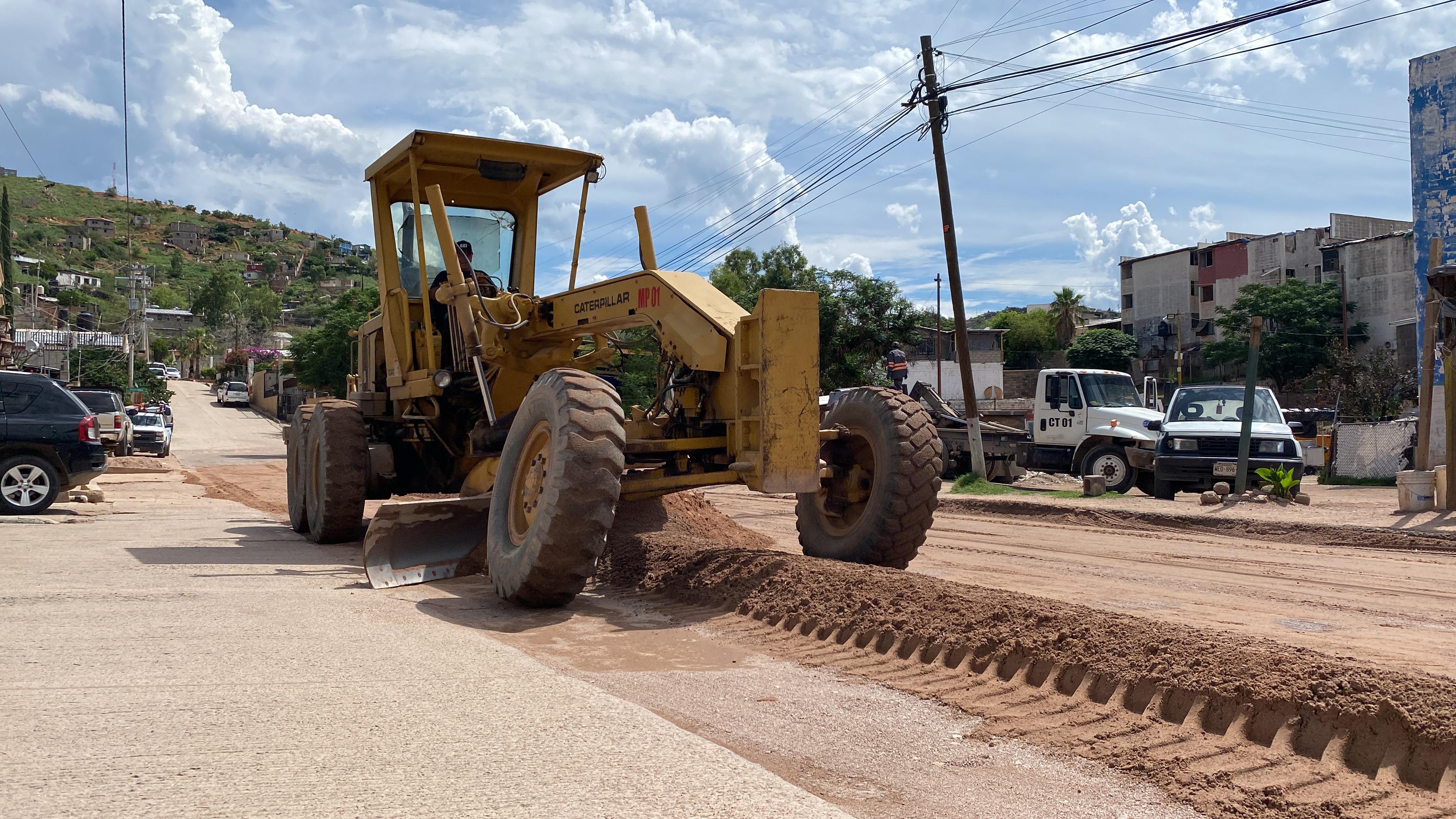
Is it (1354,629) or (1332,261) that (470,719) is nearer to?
(1354,629)

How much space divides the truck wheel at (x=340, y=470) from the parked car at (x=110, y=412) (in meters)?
12.7

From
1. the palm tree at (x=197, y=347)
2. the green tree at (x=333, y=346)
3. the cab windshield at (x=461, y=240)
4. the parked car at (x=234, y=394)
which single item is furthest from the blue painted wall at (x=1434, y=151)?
the palm tree at (x=197, y=347)

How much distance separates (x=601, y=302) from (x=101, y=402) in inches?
810

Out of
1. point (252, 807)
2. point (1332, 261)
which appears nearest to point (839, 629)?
point (252, 807)

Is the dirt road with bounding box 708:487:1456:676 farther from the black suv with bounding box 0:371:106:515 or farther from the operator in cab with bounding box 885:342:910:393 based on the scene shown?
the black suv with bounding box 0:371:106:515

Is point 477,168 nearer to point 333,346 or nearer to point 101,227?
point 333,346

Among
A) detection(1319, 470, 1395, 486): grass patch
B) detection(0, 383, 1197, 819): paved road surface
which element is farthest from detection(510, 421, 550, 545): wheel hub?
detection(1319, 470, 1395, 486): grass patch

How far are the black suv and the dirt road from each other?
8.44m

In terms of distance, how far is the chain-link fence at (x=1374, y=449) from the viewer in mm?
23281

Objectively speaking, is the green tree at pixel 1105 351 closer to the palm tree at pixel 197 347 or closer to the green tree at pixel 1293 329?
the green tree at pixel 1293 329

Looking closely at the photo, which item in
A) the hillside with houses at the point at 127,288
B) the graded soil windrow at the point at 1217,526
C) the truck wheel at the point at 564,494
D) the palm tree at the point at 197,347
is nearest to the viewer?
the truck wheel at the point at 564,494

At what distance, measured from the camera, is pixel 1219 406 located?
16.9 m

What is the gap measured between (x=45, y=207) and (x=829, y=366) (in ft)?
610

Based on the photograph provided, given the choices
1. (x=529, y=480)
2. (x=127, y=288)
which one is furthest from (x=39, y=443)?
(x=127, y=288)
